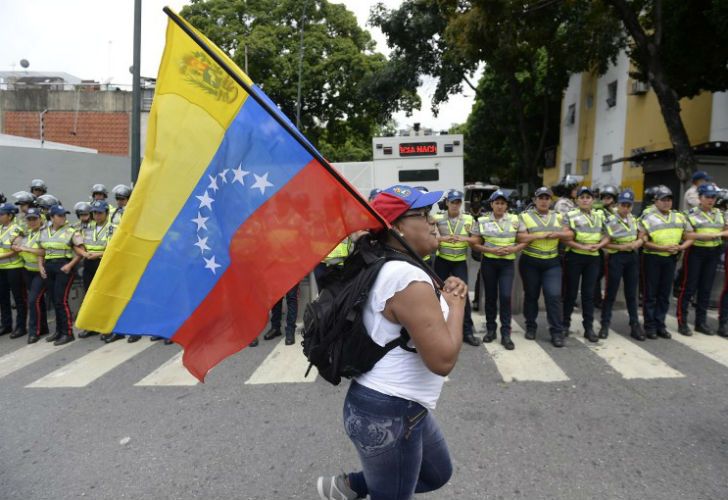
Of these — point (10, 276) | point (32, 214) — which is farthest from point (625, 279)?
point (10, 276)

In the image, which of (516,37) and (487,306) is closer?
(487,306)

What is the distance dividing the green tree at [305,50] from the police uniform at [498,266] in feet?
67.1

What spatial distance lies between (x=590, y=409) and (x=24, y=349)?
24.9 feet

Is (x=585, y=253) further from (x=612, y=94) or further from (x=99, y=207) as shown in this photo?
(x=612, y=94)

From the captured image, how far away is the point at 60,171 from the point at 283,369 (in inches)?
453

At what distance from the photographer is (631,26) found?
12336mm

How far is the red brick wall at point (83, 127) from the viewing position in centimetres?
2967

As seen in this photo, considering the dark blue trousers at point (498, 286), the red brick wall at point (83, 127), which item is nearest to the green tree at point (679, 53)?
the dark blue trousers at point (498, 286)

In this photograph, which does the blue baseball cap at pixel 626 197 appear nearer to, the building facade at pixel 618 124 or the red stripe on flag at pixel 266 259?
the red stripe on flag at pixel 266 259

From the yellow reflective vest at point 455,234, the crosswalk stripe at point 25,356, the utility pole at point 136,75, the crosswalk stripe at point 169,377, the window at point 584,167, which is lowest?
the crosswalk stripe at point 25,356

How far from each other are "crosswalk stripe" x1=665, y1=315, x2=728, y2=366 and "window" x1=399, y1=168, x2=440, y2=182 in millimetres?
8283

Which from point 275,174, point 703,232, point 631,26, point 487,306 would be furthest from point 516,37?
point 275,174

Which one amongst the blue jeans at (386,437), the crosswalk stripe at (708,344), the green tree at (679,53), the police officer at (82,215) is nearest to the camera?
the blue jeans at (386,437)

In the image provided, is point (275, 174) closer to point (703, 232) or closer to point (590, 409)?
point (590, 409)
